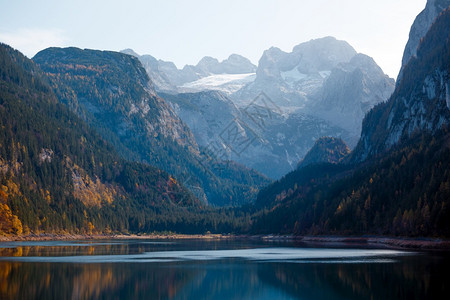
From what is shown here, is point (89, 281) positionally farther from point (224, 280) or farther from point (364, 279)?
point (364, 279)

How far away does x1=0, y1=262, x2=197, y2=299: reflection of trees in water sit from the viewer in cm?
6712

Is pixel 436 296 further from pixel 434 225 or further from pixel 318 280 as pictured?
pixel 434 225

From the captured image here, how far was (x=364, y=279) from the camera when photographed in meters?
78.9

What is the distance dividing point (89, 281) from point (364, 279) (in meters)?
38.3

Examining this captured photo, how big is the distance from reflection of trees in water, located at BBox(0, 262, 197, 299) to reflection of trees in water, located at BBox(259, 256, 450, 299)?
51.9 feet

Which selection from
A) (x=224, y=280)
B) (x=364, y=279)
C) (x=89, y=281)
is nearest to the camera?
(x=89, y=281)

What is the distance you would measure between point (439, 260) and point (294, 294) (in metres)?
43.6

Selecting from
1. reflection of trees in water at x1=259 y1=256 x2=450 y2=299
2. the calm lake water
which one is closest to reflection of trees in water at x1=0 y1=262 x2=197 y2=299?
the calm lake water

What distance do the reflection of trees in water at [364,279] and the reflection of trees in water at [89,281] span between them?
51.9 ft

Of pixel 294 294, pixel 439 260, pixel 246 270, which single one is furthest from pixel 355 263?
pixel 294 294

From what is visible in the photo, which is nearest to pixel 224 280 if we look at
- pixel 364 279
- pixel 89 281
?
pixel 89 281

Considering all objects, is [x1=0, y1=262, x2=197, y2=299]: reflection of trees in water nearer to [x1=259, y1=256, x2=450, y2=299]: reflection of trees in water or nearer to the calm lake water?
the calm lake water

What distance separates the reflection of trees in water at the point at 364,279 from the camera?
66500mm

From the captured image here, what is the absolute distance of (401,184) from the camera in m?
196
